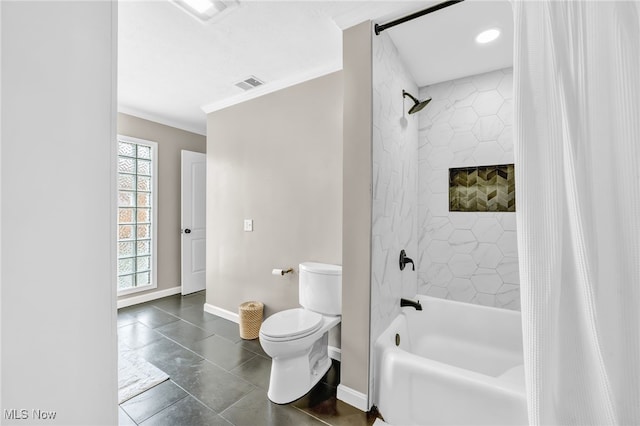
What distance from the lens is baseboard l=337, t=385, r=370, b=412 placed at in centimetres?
167

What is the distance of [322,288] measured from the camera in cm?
214

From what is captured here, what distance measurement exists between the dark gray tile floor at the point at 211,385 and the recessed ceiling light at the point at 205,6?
92.0 inches

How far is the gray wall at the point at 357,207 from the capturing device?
166 centimetres

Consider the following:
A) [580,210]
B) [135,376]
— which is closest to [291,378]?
[135,376]

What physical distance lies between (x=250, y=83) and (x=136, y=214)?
87.8 inches

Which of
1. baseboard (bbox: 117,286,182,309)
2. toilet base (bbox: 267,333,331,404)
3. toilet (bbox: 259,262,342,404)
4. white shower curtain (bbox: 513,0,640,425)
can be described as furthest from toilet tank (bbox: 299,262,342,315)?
baseboard (bbox: 117,286,182,309)

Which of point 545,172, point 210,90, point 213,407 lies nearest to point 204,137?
point 210,90

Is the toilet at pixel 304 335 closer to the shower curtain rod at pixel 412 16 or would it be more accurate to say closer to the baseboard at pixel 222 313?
the baseboard at pixel 222 313

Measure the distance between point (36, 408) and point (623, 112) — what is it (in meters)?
1.37

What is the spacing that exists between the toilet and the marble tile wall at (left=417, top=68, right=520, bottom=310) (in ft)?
3.07

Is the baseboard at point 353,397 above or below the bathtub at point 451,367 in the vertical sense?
below

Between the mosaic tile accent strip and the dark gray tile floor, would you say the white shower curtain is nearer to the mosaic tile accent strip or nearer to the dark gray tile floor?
the dark gray tile floor

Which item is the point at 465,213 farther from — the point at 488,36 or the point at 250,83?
the point at 250,83

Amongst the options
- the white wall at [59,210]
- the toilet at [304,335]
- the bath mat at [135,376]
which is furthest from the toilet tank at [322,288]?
the white wall at [59,210]
